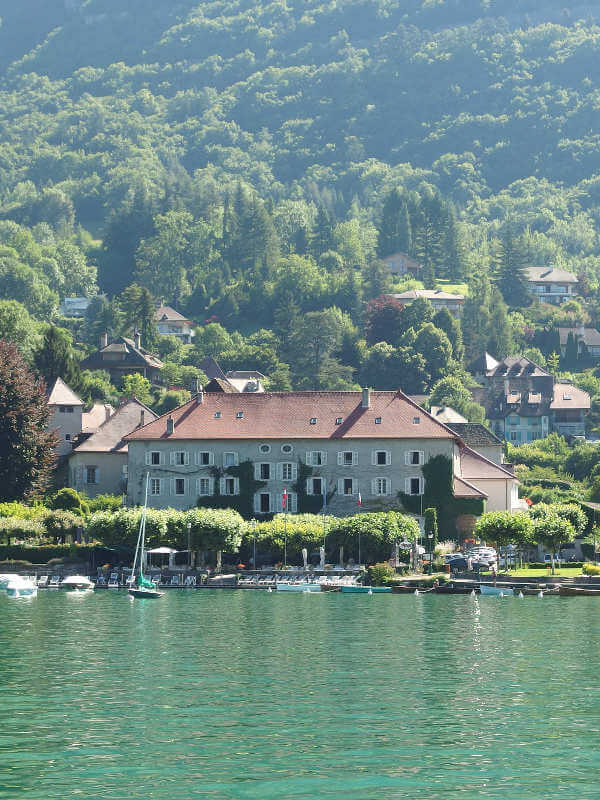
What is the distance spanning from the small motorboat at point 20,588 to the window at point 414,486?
28684 millimetres

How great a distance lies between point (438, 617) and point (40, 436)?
4552cm

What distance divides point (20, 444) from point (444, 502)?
98.0ft

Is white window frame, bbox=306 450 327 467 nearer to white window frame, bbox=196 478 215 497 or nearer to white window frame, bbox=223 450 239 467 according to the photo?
white window frame, bbox=223 450 239 467

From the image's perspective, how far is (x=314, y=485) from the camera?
11538 centimetres

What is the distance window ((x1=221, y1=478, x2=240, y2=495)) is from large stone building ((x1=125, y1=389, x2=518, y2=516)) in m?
0.07

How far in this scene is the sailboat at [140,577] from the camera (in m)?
91.8

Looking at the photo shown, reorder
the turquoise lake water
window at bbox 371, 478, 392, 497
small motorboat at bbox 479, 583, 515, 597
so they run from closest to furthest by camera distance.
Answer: the turquoise lake water
small motorboat at bbox 479, 583, 515, 597
window at bbox 371, 478, 392, 497

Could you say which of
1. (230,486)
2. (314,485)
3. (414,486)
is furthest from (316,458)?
(414,486)

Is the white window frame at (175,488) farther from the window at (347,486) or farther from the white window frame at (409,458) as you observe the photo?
the white window frame at (409,458)

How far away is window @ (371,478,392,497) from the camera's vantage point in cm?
11419

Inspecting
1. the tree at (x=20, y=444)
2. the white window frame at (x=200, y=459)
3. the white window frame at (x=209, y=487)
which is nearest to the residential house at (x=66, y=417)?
the tree at (x=20, y=444)

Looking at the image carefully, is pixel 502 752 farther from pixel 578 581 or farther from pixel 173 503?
pixel 173 503

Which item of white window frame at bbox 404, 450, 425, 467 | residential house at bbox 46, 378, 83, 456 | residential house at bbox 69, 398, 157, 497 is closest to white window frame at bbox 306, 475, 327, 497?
white window frame at bbox 404, 450, 425, 467

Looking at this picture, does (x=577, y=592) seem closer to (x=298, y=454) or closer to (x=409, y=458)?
(x=409, y=458)
